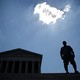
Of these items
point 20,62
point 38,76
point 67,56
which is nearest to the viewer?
point 38,76

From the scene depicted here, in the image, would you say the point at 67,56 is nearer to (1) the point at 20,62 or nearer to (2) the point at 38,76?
(2) the point at 38,76

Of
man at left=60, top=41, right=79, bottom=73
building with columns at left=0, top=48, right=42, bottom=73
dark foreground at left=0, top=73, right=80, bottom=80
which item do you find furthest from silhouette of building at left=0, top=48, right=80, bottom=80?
dark foreground at left=0, top=73, right=80, bottom=80

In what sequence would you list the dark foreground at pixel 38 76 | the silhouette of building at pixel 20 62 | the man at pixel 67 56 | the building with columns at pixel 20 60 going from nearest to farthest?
1. the dark foreground at pixel 38 76
2. the man at pixel 67 56
3. the silhouette of building at pixel 20 62
4. the building with columns at pixel 20 60

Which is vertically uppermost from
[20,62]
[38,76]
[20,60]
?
[20,60]

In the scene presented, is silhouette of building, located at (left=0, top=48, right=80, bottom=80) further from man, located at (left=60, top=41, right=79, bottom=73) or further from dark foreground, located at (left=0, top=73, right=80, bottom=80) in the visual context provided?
dark foreground, located at (left=0, top=73, right=80, bottom=80)

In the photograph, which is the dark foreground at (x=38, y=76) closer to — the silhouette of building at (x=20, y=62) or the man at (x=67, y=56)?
the man at (x=67, y=56)

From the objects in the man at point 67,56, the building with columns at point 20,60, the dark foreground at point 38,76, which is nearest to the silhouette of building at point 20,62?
the building with columns at point 20,60

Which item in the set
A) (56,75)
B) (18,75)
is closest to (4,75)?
(18,75)

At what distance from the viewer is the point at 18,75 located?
1468 centimetres

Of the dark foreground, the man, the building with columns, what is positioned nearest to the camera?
the dark foreground

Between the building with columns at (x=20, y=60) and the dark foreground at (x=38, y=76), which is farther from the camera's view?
the building with columns at (x=20, y=60)

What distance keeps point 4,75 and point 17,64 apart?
36.4 metres

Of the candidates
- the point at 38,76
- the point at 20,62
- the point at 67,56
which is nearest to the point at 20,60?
the point at 20,62

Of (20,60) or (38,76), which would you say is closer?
(38,76)
